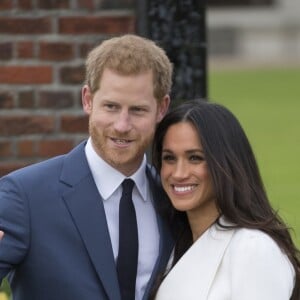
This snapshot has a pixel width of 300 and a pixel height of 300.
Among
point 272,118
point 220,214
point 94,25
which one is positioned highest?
point 94,25

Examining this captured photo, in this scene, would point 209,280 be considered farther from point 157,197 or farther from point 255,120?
point 255,120

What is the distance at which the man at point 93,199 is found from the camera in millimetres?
3809

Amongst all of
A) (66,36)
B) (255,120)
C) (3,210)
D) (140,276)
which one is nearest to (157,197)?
(140,276)

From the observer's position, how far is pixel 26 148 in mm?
5461

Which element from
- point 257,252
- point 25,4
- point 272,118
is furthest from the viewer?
point 272,118

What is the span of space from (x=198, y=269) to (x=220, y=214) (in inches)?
7.7

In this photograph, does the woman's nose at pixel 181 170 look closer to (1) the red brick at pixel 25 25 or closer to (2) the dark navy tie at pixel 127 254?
(2) the dark navy tie at pixel 127 254

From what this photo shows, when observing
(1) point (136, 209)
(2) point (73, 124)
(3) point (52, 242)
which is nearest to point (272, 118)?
(2) point (73, 124)

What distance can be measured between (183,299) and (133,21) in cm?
→ 191

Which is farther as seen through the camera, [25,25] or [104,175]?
[25,25]

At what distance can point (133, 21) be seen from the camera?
5.45m

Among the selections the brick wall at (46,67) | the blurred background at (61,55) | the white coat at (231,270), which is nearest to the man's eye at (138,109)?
the white coat at (231,270)

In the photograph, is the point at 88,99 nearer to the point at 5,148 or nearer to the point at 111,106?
the point at 111,106

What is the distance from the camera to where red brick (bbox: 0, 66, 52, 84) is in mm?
5438
